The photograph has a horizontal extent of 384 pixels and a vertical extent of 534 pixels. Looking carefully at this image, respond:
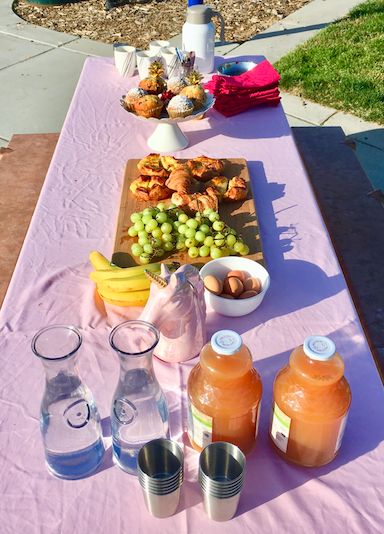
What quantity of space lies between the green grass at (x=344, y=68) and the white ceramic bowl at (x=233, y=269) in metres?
3.13

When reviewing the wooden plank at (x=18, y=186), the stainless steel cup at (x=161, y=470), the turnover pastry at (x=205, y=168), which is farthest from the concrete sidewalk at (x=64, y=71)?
the stainless steel cup at (x=161, y=470)

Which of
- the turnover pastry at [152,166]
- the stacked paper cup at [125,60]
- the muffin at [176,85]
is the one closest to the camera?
the turnover pastry at [152,166]

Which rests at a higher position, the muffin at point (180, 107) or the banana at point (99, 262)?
the muffin at point (180, 107)

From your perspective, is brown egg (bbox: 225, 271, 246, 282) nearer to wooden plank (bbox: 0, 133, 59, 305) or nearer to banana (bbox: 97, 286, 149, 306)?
banana (bbox: 97, 286, 149, 306)

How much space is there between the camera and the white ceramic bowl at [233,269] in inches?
65.6

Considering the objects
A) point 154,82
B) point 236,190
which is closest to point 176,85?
point 154,82

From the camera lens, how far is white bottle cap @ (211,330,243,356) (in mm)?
1126

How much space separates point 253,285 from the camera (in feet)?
5.60

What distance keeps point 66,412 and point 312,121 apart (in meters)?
3.66

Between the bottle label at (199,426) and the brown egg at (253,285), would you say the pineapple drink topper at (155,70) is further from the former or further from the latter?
the bottle label at (199,426)

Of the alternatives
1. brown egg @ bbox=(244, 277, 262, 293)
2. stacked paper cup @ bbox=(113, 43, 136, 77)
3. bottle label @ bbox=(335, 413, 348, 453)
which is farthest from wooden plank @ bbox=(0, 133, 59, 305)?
bottle label @ bbox=(335, 413, 348, 453)

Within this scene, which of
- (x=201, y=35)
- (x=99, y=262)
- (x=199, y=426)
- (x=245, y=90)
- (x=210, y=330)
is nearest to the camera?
(x=199, y=426)

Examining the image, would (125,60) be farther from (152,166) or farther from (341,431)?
(341,431)

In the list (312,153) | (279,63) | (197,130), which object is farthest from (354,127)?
(197,130)
